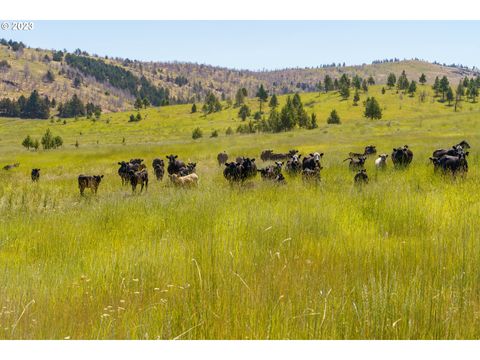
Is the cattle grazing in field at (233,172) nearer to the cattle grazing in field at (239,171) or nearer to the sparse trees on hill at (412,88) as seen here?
the cattle grazing in field at (239,171)

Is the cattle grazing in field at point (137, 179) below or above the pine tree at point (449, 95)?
below

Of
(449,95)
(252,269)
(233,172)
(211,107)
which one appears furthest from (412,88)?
(252,269)

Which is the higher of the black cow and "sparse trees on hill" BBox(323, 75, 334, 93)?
"sparse trees on hill" BBox(323, 75, 334, 93)

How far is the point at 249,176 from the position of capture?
17203 millimetres

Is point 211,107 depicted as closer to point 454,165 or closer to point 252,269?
point 454,165

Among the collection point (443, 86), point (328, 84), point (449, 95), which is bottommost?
point (449, 95)

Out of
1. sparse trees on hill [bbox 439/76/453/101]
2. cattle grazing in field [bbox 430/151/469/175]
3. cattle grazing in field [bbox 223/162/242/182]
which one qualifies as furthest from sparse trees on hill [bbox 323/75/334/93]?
cattle grazing in field [bbox 430/151/469/175]

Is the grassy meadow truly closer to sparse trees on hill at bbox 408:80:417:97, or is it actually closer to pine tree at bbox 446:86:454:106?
pine tree at bbox 446:86:454:106

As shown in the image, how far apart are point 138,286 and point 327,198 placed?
228 inches

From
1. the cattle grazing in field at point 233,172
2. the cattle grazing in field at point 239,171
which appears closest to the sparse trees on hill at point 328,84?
the cattle grazing in field at point 239,171

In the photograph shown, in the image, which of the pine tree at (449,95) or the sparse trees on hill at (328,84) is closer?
the pine tree at (449,95)

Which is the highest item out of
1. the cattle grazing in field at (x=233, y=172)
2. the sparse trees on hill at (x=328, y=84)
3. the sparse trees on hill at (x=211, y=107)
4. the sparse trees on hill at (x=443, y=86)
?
the sparse trees on hill at (x=328, y=84)

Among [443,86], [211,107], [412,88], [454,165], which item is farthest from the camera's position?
[211,107]

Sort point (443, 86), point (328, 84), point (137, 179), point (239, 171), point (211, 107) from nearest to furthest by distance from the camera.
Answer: point (239, 171), point (137, 179), point (443, 86), point (211, 107), point (328, 84)
